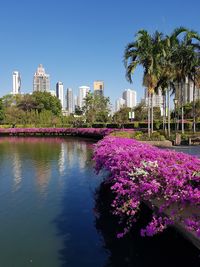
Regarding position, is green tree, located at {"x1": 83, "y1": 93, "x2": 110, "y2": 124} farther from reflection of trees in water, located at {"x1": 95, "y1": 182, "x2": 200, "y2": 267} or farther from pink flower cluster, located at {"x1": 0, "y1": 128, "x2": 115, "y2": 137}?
reflection of trees in water, located at {"x1": 95, "y1": 182, "x2": 200, "y2": 267}

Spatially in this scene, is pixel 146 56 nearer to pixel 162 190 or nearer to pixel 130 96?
pixel 162 190

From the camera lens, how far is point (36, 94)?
8475 centimetres

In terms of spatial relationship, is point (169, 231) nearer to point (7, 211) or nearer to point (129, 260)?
point (129, 260)

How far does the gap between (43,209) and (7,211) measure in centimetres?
94

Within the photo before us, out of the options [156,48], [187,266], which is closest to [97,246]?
[187,266]

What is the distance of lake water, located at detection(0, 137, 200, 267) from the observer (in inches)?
243

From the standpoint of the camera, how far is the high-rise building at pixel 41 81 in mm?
185500

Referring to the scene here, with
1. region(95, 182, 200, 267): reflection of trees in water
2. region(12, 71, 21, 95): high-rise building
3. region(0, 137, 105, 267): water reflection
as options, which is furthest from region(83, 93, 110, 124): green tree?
region(12, 71, 21, 95): high-rise building

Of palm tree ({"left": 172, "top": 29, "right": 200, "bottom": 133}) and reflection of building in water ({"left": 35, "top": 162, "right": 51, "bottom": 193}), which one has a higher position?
palm tree ({"left": 172, "top": 29, "right": 200, "bottom": 133})

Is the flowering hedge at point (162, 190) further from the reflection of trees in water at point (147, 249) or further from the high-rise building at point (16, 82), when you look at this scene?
the high-rise building at point (16, 82)

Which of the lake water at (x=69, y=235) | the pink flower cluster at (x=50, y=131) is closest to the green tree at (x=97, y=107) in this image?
the pink flower cluster at (x=50, y=131)

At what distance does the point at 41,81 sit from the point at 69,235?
18594 cm

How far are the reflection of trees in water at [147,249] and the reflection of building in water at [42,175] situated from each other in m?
4.96

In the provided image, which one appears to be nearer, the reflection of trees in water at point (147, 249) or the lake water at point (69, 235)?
the reflection of trees in water at point (147, 249)
